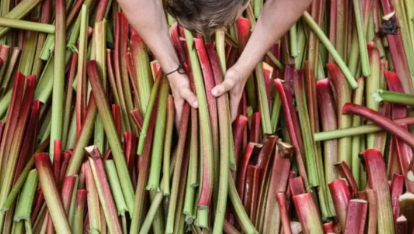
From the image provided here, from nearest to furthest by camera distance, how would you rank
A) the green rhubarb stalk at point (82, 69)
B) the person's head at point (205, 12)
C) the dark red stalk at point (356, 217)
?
1. the person's head at point (205, 12)
2. the dark red stalk at point (356, 217)
3. the green rhubarb stalk at point (82, 69)

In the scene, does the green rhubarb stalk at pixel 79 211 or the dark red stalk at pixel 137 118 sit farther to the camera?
the dark red stalk at pixel 137 118

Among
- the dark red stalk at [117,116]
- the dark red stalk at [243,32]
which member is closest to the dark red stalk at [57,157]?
the dark red stalk at [117,116]

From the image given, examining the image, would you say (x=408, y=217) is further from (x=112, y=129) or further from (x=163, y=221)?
(x=112, y=129)

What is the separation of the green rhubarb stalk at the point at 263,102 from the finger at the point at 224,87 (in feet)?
0.62

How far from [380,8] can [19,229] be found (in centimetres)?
171

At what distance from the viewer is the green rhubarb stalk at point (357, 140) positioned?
2.02m

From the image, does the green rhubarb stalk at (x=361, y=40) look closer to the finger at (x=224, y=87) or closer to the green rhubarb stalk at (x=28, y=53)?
the finger at (x=224, y=87)

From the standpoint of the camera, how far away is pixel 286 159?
1.95 metres

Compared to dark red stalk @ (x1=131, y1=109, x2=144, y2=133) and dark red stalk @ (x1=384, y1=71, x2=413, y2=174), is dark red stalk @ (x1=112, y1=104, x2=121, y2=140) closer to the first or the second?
dark red stalk @ (x1=131, y1=109, x2=144, y2=133)

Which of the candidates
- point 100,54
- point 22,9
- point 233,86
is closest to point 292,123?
point 233,86

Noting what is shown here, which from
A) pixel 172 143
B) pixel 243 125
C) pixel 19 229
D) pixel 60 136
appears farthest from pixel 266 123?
pixel 19 229

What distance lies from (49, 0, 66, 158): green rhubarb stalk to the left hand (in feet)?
1.91

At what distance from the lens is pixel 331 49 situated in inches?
88.1

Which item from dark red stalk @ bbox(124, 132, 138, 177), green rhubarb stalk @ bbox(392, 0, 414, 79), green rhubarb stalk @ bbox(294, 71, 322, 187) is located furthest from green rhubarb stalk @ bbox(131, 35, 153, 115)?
green rhubarb stalk @ bbox(392, 0, 414, 79)
